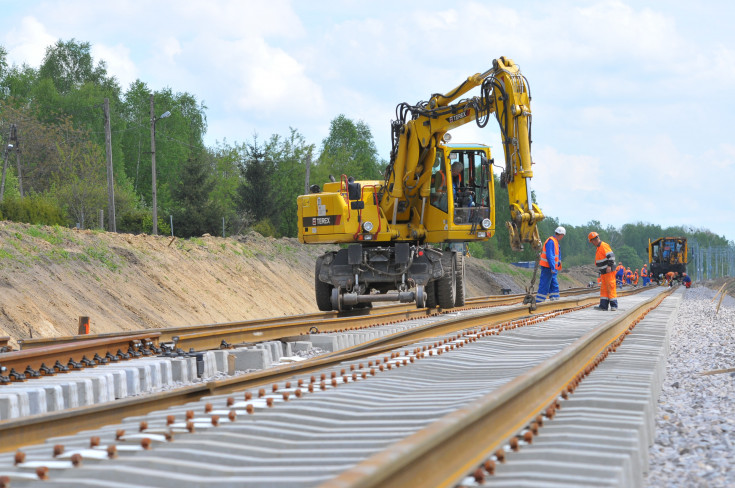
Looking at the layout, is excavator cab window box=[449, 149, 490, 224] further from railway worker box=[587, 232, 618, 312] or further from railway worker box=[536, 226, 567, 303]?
railway worker box=[587, 232, 618, 312]

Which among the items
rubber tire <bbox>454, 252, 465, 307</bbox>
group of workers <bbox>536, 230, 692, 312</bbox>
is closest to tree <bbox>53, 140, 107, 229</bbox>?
rubber tire <bbox>454, 252, 465, 307</bbox>

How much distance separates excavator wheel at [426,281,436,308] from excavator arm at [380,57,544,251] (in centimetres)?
153

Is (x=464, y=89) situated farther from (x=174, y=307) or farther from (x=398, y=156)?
(x=174, y=307)

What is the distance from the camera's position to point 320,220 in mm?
16078

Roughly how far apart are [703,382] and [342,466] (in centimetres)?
530

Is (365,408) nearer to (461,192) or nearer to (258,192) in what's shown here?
(461,192)

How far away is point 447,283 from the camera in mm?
16203

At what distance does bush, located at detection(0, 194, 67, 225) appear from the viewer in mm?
29469

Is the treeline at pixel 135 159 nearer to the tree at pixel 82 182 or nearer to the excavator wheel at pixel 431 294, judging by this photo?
the tree at pixel 82 182

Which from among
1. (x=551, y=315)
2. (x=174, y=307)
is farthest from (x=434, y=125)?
(x=174, y=307)

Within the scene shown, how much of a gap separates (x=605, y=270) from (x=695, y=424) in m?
9.76

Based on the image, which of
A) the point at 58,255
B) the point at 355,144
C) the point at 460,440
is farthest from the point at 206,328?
the point at 355,144

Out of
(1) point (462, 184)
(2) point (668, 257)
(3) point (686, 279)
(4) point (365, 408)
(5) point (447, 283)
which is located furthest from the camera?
(2) point (668, 257)

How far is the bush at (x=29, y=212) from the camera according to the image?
29.5 meters
